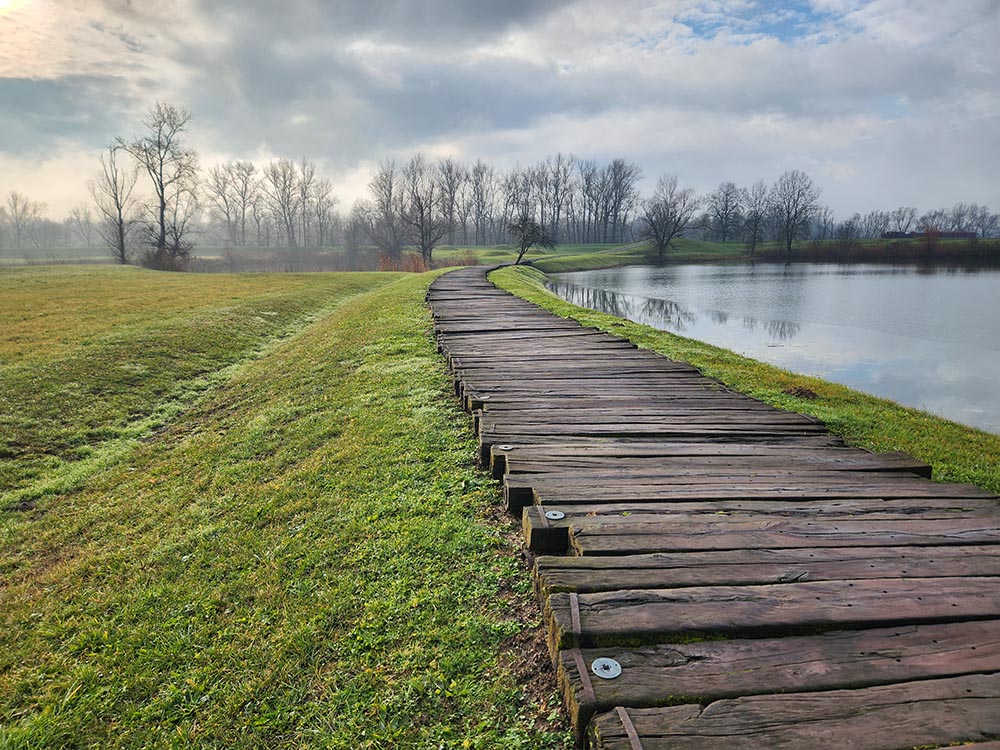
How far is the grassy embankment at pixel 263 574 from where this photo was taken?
2482 mm

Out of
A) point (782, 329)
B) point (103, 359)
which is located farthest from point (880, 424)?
point (782, 329)

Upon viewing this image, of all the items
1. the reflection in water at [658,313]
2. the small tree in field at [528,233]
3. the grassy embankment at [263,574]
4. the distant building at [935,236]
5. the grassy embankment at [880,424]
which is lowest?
the grassy embankment at [263,574]

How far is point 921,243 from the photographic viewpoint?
195 feet

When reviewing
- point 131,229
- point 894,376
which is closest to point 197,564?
point 894,376

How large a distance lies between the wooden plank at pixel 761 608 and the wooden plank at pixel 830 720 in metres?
0.31

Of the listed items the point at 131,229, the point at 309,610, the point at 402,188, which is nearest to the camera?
the point at 309,610

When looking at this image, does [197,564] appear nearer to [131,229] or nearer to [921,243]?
[131,229]

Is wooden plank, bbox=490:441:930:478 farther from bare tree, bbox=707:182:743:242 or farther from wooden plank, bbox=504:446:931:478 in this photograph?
bare tree, bbox=707:182:743:242

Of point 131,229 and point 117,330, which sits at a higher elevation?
point 131,229

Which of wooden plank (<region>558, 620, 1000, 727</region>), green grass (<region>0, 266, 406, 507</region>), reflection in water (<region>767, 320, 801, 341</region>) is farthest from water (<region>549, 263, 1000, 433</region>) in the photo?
green grass (<region>0, 266, 406, 507</region>)

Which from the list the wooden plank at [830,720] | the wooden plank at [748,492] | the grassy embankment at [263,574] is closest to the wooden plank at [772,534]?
the wooden plank at [748,492]

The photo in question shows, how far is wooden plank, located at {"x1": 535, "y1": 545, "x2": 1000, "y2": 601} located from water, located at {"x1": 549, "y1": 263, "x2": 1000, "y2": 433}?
8.11 metres

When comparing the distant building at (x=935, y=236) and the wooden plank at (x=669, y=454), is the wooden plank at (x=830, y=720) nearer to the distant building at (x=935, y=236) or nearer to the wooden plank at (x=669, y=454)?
the wooden plank at (x=669, y=454)

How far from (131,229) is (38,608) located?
62421 mm
